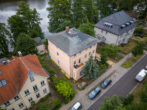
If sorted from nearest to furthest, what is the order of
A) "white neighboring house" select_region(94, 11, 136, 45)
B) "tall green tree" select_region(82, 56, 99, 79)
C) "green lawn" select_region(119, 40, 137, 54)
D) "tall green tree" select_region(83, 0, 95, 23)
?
"tall green tree" select_region(82, 56, 99, 79) → "white neighboring house" select_region(94, 11, 136, 45) → "green lawn" select_region(119, 40, 137, 54) → "tall green tree" select_region(83, 0, 95, 23)

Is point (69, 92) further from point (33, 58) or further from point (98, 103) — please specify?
point (33, 58)

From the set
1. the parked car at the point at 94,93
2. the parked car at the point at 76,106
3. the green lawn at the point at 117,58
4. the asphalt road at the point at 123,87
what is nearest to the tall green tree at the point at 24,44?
the parked car at the point at 76,106

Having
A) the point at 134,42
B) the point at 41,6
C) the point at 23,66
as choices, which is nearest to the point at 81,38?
the point at 23,66

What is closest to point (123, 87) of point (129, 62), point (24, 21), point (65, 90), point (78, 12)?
point (129, 62)

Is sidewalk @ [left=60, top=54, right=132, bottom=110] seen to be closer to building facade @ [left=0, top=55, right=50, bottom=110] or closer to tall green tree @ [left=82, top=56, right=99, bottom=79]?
tall green tree @ [left=82, top=56, right=99, bottom=79]

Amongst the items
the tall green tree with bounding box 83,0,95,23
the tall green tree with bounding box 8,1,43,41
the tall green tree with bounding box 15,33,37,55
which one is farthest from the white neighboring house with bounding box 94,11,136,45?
the tall green tree with bounding box 15,33,37,55
